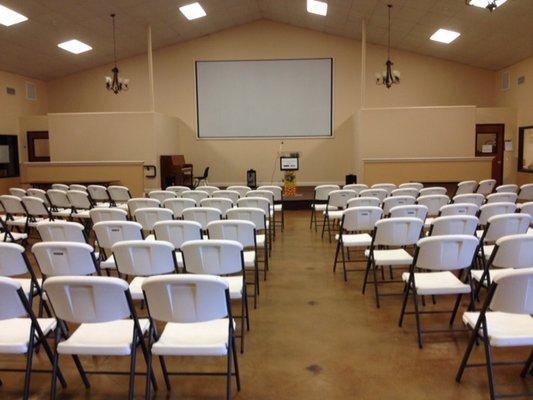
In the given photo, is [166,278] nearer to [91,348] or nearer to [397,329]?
[91,348]

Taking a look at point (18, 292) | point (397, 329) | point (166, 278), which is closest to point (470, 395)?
point (397, 329)

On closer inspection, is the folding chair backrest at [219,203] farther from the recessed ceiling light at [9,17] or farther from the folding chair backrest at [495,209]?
the recessed ceiling light at [9,17]

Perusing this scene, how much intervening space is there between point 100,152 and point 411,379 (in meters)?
10.4

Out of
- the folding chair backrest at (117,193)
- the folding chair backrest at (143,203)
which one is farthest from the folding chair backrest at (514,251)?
the folding chair backrest at (117,193)

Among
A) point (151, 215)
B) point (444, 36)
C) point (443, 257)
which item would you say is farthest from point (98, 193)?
point (444, 36)

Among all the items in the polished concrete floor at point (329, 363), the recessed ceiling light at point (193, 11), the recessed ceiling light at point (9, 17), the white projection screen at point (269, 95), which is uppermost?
the recessed ceiling light at point (193, 11)

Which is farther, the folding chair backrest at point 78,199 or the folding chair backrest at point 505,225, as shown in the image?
the folding chair backrest at point 78,199

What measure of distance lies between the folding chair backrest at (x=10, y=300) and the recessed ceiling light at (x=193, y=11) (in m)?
10.2

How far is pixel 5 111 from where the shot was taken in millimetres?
12617

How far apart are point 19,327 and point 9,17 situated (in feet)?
29.4

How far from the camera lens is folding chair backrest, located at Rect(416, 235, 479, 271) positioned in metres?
3.27

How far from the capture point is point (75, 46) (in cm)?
1222

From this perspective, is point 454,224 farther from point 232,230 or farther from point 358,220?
point 232,230

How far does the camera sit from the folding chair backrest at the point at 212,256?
317 cm
